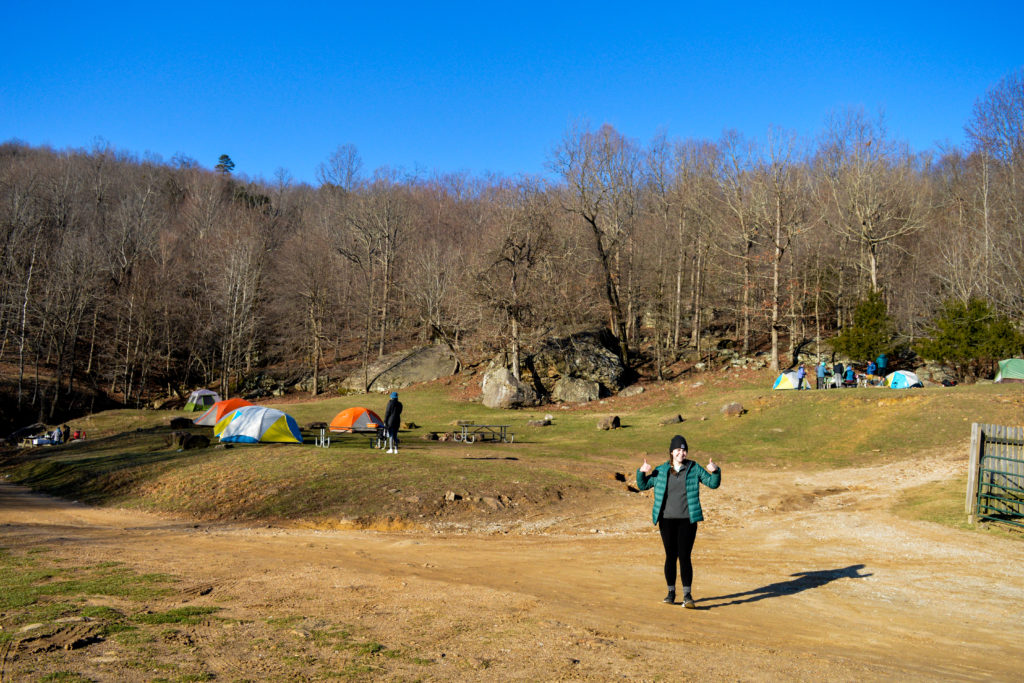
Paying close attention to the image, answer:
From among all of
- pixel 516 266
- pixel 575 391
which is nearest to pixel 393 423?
pixel 575 391

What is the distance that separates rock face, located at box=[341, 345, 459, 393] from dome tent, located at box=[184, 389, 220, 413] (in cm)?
957

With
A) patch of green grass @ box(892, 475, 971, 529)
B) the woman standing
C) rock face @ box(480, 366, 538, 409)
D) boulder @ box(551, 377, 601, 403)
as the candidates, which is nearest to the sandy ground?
patch of green grass @ box(892, 475, 971, 529)

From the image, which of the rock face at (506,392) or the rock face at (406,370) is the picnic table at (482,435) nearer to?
the rock face at (506,392)

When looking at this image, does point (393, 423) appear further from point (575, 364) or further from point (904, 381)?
point (904, 381)

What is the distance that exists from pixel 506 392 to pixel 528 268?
841 cm

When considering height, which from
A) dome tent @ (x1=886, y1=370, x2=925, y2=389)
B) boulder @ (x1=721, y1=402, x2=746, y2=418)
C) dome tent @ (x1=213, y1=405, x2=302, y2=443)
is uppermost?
dome tent @ (x1=886, y1=370, x2=925, y2=389)

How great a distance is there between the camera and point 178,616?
22.9 feet

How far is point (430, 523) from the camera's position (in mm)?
14109

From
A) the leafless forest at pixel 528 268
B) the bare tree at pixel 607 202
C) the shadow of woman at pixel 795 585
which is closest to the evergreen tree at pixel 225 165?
the leafless forest at pixel 528 268

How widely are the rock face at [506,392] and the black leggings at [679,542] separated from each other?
30338mm

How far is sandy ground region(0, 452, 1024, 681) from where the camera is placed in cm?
634

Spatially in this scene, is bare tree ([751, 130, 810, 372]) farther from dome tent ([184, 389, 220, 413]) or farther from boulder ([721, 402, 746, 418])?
dome tent ([184, 389, 220, 413])

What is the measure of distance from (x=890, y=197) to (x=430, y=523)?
153ft

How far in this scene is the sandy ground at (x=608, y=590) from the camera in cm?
634
